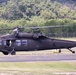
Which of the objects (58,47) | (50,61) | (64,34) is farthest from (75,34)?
(50,61)

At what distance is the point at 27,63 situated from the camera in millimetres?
24516

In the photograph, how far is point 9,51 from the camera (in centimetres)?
3359

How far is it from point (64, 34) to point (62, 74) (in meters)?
76.0

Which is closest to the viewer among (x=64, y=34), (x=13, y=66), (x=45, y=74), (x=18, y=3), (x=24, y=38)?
(x=45, y=74)

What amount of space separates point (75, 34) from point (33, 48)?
65.2 metres

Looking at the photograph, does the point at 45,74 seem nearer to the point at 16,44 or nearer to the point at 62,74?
the point at 62,74

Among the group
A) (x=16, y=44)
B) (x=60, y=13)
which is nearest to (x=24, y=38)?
(x=16, y=44)

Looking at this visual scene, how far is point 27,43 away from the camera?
33531 mm

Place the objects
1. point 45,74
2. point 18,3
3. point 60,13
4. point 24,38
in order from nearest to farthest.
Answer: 1. point 45,74
2. point 24,38
3. point 60,13
4. point 18,3

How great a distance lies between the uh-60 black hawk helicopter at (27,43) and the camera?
3328 centimetres

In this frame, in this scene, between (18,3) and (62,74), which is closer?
(62,74)

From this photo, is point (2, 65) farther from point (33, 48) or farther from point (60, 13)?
point (60, 13)

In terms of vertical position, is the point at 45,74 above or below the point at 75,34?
above

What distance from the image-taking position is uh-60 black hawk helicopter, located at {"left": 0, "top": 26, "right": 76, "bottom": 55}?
33.3m
